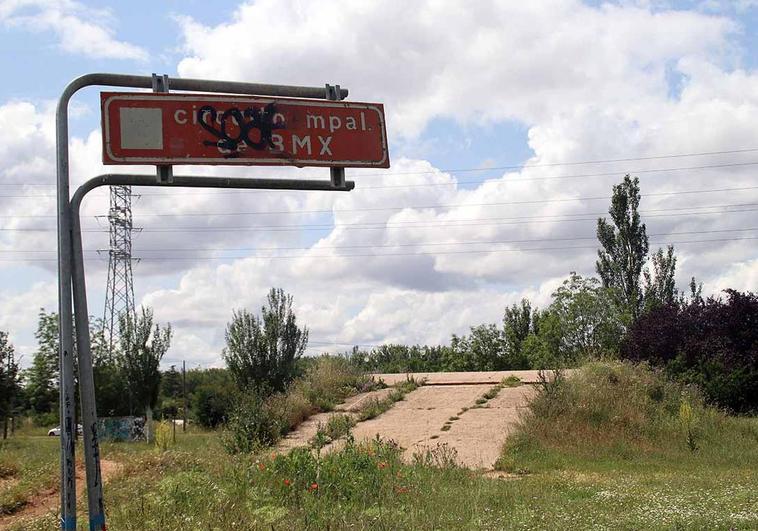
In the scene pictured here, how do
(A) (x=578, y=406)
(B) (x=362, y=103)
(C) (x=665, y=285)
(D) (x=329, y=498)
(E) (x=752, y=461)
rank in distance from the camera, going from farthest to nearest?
(C) (x=665, y=285), (A) (x=578, y=406), (E) (x=752, y=461), (D) (x=329, y=498), (B) (x=362, y=103)

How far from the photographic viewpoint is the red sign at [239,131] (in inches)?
207

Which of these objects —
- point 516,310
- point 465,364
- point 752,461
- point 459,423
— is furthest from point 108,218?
point 752,461

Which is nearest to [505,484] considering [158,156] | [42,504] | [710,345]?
[42,504]

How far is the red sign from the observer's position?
5.26 meters

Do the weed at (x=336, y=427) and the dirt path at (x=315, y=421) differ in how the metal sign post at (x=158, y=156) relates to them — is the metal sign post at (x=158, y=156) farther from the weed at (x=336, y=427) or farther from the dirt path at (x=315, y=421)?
the weed at (x=336, y=427)

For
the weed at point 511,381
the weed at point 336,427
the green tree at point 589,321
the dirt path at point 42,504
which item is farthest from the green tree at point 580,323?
the dirt path at point 42,504

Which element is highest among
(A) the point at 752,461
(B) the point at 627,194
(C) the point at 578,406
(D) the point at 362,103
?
(B) the point at 627,194

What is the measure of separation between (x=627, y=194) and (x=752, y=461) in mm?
25422

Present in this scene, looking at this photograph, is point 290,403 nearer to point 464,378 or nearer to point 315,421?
point 315,421

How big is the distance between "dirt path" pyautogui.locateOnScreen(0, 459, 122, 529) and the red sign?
19.6ft

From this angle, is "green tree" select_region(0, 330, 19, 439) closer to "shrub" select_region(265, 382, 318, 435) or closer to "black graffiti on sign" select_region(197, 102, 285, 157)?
"shrub" select_region(265, 382, 318, 435)

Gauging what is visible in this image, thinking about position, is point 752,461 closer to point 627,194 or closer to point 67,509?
point 67,509

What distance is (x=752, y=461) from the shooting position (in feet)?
43.8

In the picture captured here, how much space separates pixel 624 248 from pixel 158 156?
33.7 meters
